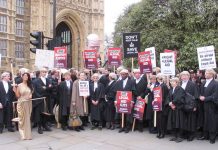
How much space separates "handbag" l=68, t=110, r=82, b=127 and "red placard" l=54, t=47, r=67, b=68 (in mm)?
2364

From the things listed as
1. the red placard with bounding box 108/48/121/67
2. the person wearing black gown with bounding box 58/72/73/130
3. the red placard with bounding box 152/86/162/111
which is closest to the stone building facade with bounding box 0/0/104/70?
the red placard with bounding box 108/48/121/67

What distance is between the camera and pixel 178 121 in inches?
383

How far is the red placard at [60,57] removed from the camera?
42.1ft

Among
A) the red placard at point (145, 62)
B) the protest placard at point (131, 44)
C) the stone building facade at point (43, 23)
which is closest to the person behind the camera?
the red placard at point (145, 62)

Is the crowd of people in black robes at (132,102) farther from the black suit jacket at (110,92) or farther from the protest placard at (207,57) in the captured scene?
the protest placard at (207,57)

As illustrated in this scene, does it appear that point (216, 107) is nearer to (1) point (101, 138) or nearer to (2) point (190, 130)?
(2) point (190, 130)

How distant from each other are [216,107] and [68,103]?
4411 millimetres

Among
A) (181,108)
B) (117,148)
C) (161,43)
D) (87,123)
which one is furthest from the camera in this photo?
(161,43)

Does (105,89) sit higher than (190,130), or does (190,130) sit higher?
(105,89)

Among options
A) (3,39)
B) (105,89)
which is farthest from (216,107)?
(3,39)

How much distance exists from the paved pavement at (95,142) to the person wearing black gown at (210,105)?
13.8 inches

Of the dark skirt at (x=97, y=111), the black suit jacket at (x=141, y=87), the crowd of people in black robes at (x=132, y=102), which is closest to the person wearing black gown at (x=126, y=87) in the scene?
the crowd of people in black robes at (x=132, y=102)

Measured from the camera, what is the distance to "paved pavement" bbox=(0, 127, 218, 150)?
9.16 metres

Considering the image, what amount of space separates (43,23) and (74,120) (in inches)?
1059
